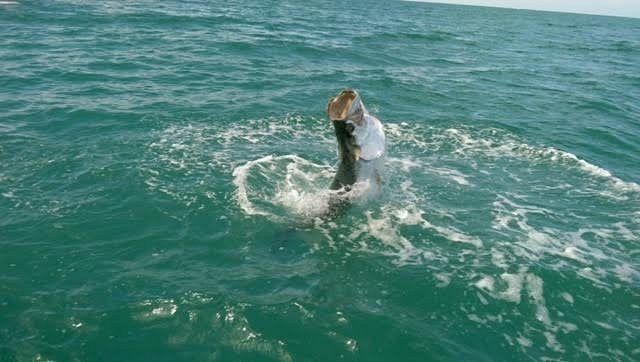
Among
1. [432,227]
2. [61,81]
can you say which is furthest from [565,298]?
[61,81]

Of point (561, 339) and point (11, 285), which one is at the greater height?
point (561, 339)

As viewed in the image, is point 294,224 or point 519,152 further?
point 519,152

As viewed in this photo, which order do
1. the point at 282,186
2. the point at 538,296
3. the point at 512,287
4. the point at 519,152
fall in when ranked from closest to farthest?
the point at 538,296
the point at 512,287
the point at 282,186
the point at 519,152

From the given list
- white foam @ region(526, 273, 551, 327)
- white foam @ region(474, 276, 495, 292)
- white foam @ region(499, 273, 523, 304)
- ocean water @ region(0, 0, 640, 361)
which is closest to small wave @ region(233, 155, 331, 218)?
ocean water @ region(0, 0, 640, 361)

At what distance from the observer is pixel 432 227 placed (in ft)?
42.5

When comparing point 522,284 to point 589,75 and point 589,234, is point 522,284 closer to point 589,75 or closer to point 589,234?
point 589,234

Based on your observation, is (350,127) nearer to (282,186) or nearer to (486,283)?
(486,283)

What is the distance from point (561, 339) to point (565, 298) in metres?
1.41

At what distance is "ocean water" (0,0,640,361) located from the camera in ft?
30.2

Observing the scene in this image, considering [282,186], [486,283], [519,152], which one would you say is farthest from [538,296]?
[519,152]

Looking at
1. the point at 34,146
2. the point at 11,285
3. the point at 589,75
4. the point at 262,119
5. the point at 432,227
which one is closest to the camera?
the point at 11,285

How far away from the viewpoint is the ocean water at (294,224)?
30.2 ft

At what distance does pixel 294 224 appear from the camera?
12.6 meters

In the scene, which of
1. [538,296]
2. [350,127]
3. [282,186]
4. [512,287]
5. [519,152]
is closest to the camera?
[350,127]
